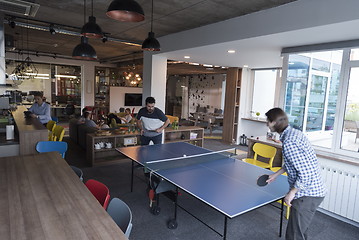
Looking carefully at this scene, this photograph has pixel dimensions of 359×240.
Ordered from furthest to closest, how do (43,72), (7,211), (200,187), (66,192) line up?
(43,72)
(200,187)
(66,192)
(7,211)

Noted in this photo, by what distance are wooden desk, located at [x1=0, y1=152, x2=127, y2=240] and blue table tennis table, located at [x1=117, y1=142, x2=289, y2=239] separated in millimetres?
995

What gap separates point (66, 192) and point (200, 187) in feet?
4.38

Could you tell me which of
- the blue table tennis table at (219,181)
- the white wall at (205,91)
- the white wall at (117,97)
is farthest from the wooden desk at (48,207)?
the white wall at (205,91)

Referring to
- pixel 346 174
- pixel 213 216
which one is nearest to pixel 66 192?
pixel 213 216

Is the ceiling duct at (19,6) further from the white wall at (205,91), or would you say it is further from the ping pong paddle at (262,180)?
the white wall at (205,91)

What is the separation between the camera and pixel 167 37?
6426 mm

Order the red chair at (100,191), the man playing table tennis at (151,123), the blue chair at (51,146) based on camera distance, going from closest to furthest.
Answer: the red chair at (100,191) < the blue chair at (51,146) < the man playing table tennis at (151,123)

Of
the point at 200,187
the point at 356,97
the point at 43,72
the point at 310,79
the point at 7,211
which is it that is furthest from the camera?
the point at 43,72

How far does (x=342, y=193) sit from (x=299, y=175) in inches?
79.9

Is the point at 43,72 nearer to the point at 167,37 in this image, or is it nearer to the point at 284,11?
the point at 167,37

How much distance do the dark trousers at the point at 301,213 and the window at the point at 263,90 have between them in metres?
6.84

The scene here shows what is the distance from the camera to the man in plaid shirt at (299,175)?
2291 millimetres

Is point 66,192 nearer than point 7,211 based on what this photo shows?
No

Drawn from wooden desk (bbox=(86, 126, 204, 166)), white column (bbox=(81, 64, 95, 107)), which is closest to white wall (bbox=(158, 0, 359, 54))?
wooden desk (bbox=(86, 126, 204, 166))
